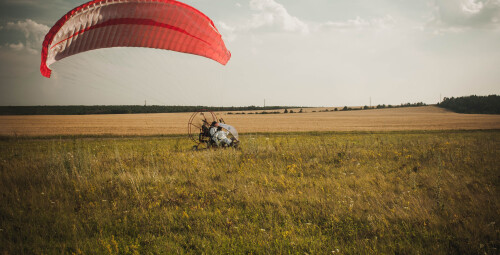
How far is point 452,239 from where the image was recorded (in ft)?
11.1

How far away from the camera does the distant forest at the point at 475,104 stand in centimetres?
6334

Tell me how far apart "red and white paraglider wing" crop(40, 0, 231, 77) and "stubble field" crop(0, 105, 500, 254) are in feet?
11.6

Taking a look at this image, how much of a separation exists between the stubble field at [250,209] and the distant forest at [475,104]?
77.7 meters

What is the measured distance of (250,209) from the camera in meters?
4.52

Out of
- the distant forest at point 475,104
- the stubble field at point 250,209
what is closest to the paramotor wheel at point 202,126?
the stubble field at point 250,209

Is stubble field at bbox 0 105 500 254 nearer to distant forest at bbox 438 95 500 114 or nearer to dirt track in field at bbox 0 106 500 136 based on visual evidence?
dirt track in field at bbox 0 106 500 136

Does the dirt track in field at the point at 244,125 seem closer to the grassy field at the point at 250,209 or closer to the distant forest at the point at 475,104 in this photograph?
the grassy field at the point at 250,209

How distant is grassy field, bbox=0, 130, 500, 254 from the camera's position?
344cm

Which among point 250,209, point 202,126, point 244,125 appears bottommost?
point 250,209

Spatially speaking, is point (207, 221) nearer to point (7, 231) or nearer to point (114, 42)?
point (7, 231)

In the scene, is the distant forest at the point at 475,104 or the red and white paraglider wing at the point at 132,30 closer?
the red and white paraglider wing at the point at 132,30

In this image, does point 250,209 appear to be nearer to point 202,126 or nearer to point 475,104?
point 202,126

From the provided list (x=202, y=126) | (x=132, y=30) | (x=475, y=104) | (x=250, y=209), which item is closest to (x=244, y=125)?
(x=202, y=126)

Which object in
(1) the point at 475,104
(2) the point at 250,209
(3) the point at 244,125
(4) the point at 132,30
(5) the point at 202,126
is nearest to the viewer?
(2) the point at 250,209
